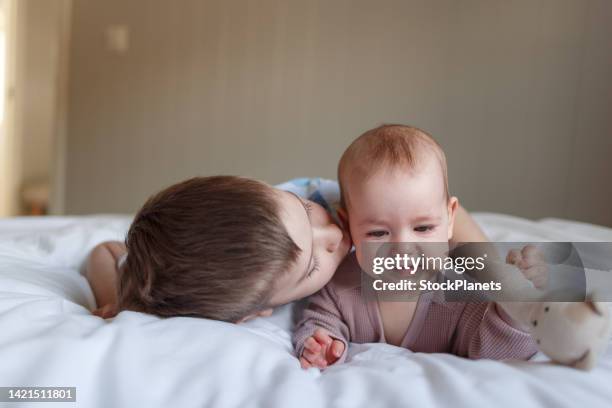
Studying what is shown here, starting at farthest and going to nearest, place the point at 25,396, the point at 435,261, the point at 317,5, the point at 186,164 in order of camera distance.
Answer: the point at 186,164, the point at 317,5, the point at 435,261, the point at 25,396

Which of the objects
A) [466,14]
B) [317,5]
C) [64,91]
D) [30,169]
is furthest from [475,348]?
[30,169]

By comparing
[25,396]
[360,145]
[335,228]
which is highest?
[360,145]

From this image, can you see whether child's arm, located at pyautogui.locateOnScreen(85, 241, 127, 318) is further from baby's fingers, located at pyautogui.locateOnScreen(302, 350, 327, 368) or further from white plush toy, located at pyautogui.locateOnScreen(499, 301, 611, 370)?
white plush toy, located at pyautogui.locateOnScreen(499, 301, 611, 370)

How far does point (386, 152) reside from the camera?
2.93 feet

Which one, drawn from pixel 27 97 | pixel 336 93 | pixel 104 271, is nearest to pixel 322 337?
pixel 104 271

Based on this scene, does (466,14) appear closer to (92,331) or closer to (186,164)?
(186,164)

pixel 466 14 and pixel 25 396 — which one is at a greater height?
pixel 466 14

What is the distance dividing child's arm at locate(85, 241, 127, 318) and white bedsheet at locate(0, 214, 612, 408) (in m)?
0.28

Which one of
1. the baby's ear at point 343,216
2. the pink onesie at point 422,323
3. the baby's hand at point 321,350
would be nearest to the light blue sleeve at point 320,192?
the baby's ear at point 343,216

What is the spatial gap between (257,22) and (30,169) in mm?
2801

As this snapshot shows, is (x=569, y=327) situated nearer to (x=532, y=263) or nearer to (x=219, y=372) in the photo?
(x=532, y=263)

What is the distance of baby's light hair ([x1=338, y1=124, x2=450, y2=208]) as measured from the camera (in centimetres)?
88

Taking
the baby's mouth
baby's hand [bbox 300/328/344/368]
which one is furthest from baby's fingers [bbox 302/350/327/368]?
the baby's mouth

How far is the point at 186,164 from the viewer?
3514mm
